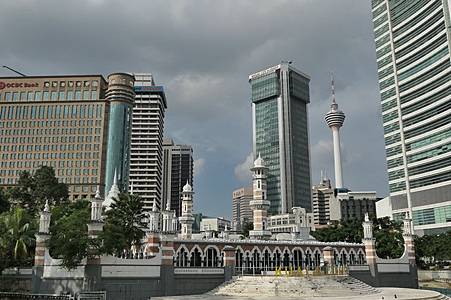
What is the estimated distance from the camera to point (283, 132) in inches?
7052

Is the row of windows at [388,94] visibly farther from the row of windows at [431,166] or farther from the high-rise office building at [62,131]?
the high-rise office building at [62,131]

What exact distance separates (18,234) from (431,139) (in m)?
85.4

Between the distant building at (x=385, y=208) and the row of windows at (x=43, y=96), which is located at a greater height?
the row of windows at (x=43, y=96)

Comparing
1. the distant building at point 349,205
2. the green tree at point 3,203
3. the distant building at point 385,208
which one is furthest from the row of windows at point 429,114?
the green tree at point 3,203

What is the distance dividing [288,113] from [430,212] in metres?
96.4

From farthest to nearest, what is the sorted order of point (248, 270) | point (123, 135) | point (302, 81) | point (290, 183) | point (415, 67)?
point (302, 81) < point (290, 183) < point (123, 135) < point (415, 67) < point (248, 270)

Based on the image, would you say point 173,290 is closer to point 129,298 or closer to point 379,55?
point 129,298

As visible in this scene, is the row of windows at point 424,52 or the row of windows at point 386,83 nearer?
the row of windows at point 424,52

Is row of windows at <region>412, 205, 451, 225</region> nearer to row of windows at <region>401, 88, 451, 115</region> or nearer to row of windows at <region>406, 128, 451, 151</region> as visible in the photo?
row of windows at <region>406, 128, 451, 151</region>

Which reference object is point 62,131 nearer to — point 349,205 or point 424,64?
point 424,64

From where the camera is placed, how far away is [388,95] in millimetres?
106375

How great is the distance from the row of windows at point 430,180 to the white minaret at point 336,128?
78635 mm

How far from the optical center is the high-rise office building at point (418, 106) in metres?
90.2

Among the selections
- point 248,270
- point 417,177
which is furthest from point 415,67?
point 248,270
